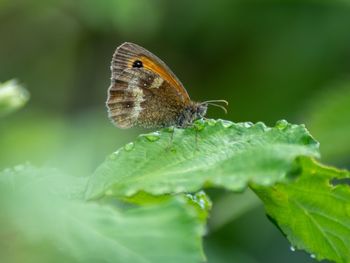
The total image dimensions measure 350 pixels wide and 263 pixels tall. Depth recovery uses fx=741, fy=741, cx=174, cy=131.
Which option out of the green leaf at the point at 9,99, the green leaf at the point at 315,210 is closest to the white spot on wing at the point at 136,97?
the green leaf at the point at 9,99

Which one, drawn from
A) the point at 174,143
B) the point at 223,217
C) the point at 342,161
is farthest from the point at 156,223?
the point at 342,161

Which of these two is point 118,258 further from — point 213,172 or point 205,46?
point 205,46

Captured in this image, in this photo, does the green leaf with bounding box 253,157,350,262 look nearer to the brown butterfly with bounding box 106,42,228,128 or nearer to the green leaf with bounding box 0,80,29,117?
the green leaf with bounding box 0,80,29,117

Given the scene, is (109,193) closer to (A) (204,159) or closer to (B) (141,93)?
(A) (204,159)

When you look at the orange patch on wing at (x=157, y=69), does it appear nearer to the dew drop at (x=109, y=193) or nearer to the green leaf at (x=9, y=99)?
the green leaf at (x=9, y=99)

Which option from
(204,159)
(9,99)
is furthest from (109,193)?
(9,99)

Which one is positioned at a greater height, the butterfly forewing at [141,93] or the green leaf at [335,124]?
the green leaf at [335,124]
